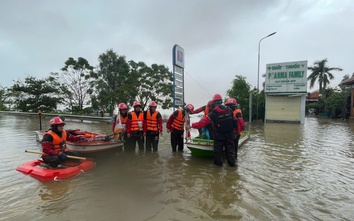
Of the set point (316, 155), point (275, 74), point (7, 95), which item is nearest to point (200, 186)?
point (316, 155)

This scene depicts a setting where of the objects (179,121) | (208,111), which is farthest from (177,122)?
(208,111)

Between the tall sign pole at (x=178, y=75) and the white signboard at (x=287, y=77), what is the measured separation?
16.3m

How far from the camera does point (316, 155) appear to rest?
767 centimetres

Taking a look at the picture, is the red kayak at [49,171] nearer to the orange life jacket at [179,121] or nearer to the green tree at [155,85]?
the orange life jacket at [179,121]

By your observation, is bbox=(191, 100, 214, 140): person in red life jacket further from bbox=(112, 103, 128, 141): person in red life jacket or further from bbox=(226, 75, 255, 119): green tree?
bbox=(226, 75, 255, 119): green tree

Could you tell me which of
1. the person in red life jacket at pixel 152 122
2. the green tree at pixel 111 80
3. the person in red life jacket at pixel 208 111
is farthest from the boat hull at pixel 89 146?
the green tree at pixel 111 80

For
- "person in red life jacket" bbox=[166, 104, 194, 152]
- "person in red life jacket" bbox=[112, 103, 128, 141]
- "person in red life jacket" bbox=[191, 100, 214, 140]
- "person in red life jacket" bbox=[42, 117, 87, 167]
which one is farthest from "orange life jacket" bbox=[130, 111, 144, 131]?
"person in red life jacket" bbox=[42, 117, 87, 167]

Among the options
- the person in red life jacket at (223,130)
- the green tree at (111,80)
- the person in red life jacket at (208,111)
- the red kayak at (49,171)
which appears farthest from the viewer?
the green tree at (111,80)

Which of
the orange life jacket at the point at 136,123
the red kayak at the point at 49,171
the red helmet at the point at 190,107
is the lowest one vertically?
the red kayak at the point at 49,171

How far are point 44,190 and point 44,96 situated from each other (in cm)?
2802

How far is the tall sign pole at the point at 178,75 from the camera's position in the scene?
28.7 feet

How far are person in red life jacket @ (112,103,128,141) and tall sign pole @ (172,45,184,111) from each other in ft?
6.45

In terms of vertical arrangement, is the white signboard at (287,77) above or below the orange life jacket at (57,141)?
above

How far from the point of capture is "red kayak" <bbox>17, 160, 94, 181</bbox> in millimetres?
4898
